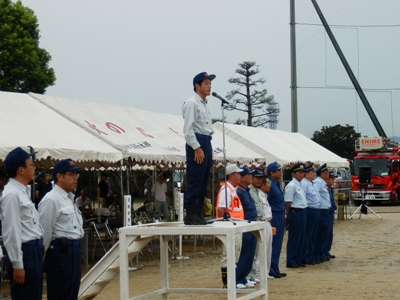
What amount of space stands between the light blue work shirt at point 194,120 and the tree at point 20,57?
26.9 m

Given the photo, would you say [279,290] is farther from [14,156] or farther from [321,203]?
[14,156]

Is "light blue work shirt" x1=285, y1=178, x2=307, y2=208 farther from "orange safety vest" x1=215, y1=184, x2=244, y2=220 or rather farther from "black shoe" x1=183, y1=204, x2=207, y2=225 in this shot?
"black shoe" x1=183, y1=204, x2=207, y2=225

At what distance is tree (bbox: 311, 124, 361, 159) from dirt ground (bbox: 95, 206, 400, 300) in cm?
3521

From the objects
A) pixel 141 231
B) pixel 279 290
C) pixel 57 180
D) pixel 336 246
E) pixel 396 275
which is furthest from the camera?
pixel 336 246

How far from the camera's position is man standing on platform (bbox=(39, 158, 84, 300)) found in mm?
7094

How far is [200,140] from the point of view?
865 cm

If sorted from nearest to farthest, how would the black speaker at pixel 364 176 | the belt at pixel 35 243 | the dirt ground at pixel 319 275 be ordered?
the belt at pixel 35 243 → the dirt ground at pixel 319 275 → the black speaker at pixel 364 176

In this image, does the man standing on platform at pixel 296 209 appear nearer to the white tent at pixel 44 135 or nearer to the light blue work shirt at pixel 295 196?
the light blue work shirt at pixel 295 196

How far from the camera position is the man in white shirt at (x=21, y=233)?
645 centimetres

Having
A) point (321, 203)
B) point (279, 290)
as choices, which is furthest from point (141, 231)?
point (321, 203)

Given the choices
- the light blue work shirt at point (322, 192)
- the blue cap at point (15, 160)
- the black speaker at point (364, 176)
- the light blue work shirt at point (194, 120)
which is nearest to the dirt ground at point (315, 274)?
the light blue work shirt at point (322, 192)

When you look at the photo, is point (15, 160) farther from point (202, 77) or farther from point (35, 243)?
point (202, 77)

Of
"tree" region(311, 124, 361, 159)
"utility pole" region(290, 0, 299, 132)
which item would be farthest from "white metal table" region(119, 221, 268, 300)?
"tree" region(311, 124, 361, 159)

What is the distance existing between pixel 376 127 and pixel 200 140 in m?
29.1
